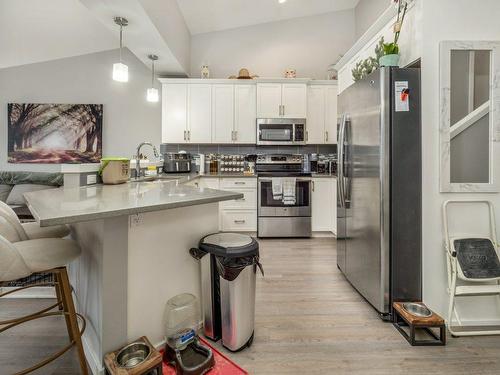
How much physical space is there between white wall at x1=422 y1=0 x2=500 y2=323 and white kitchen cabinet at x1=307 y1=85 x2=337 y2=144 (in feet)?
8.34

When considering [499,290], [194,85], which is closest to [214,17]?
[194,85]

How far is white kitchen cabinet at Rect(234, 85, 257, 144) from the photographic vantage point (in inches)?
172

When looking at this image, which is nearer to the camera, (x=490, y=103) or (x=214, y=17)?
(x=490, y=103)

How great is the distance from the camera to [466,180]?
1942 mm

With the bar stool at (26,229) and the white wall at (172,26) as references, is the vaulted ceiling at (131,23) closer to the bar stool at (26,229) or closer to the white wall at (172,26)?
the white wall at (172,26)

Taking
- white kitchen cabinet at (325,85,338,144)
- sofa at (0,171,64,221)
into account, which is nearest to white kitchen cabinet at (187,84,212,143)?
white kitchen cabinet at (325,85,338,144)

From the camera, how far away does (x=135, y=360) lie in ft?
4.31

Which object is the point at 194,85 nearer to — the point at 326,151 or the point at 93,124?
the point at 93,124

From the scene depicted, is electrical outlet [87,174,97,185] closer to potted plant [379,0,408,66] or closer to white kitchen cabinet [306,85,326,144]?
potted plant [379,0,408,66]

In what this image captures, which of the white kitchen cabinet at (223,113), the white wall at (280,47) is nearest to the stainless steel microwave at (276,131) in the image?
the white kitchen cabinet at (223,113)

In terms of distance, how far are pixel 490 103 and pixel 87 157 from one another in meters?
5.26

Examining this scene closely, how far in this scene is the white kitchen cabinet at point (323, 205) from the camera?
4215 millimetres

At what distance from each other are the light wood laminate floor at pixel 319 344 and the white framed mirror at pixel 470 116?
1066 mm

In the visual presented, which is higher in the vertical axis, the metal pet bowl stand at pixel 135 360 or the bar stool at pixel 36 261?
the bar stool at pixel 36 261
